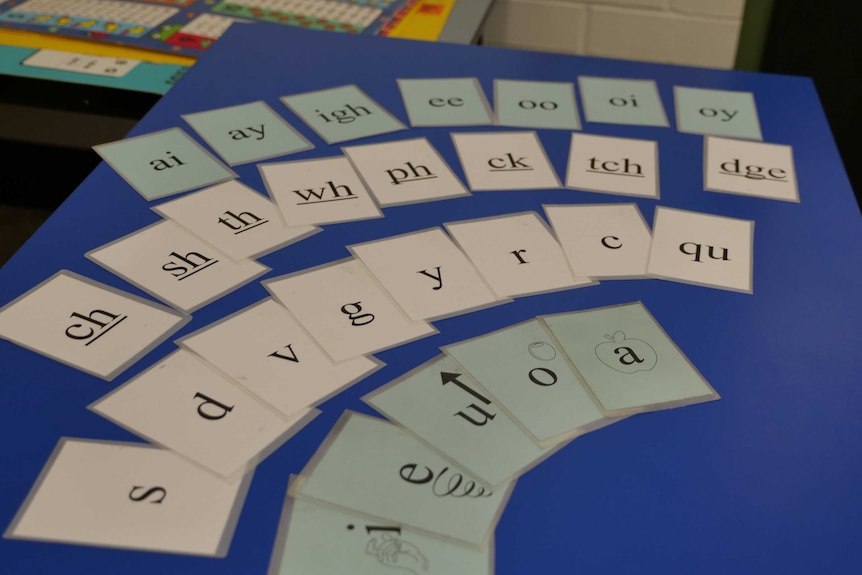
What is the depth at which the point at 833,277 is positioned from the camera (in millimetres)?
808

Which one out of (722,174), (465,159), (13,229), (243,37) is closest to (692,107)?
(722,174)

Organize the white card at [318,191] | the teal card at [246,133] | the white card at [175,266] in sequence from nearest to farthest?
the white card at [175,266]
the white card at [318,191]
the teal card at [246,133]

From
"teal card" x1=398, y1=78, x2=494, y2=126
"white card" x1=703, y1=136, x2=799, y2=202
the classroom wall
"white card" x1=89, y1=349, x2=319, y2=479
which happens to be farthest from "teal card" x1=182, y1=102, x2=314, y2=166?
the classroom wall

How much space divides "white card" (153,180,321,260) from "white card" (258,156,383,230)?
16mm

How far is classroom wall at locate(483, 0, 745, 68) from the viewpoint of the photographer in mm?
2049

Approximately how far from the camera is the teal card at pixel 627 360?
0.66 meters

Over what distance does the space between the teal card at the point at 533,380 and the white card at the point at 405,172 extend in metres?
0.23

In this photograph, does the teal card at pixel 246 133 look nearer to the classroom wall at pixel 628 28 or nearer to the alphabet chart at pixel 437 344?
the alphabet chart at pixel 437 344

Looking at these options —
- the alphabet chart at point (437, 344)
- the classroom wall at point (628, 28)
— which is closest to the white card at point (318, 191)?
the alphabet chart at point (437, 344)

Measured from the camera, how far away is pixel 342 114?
3.43 ft

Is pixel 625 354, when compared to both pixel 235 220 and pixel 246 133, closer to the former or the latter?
pixel 235 220

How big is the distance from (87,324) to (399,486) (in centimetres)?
32

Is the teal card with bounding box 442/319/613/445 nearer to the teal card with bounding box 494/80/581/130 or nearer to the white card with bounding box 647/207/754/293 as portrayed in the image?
the white card with bounding box 647/207/754/293

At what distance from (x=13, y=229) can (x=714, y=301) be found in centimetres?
170
